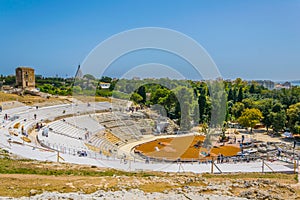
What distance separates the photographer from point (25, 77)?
1813 inches

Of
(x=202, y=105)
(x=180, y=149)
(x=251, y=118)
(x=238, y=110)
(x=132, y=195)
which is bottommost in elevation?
(x=180, y=149)

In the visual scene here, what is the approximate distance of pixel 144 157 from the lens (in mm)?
22875

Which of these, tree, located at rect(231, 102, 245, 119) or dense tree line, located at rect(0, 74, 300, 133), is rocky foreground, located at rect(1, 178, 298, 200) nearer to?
dense tree line, located at rect(0, 74, 300, 133)

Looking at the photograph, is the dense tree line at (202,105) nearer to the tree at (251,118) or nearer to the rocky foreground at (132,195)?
the tree at (251,118)

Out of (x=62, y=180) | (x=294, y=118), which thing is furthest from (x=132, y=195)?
(x=294, y=118)

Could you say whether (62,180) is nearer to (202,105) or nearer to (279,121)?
(279,121)

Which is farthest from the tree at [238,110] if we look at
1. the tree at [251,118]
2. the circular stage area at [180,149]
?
the circular stage area at [180,149]

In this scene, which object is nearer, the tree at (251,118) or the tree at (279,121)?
the tree at (279,121)

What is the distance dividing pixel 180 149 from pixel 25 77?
111 ft

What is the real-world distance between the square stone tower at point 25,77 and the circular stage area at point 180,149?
2930 centimetres

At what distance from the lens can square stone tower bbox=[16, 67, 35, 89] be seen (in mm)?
45281

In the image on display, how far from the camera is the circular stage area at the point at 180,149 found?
22944 mm

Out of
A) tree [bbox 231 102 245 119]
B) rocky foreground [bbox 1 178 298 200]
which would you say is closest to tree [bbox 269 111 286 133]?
tree [bbox 231 102 245 119]

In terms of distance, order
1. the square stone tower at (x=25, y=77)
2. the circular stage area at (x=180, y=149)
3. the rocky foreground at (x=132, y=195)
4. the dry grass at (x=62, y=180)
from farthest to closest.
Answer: the square stone tower at (x=25, y=77), the circular stage area at (x=180, y=149), the dry grass at (x=62, y=180), the rocky foreground at (x=132, y=195)
